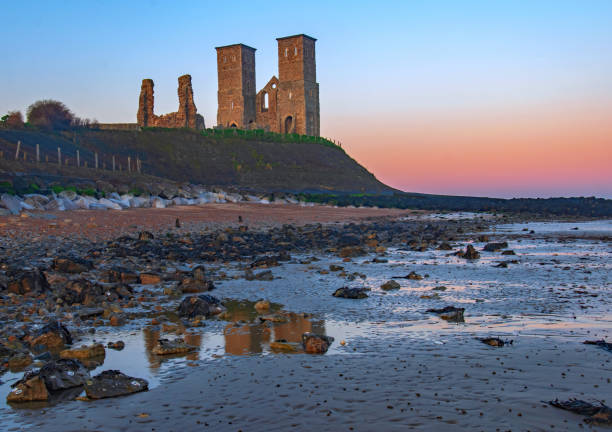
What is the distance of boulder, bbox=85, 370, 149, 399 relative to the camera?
156 inches

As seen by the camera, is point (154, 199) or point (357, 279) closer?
point (357, 279)

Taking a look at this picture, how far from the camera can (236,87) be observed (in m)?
78.1

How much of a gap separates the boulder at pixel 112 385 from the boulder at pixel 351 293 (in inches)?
154

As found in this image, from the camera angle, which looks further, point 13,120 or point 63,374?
point 13,120

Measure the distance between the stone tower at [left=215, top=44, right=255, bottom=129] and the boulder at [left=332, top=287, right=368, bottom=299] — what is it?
7130 centimetres

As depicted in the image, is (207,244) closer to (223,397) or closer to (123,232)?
(123,232)

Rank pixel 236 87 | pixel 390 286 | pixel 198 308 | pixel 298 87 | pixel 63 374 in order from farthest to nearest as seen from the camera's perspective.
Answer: pixel 236 87, pixel 298 87, pixel 390 286, pixel 198 308, pixel 63 374

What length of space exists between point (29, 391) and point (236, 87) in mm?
76962

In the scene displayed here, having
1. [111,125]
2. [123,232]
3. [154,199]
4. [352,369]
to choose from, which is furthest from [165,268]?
[111,125]

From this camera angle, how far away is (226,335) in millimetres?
5730

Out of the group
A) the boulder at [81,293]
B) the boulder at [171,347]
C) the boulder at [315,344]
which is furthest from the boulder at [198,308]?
the boulder at [315,344]

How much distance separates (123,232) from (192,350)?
10358mm

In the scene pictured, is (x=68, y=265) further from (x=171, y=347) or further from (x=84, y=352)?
(x=171, y=347)

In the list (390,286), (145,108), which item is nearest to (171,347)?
(390,286)
